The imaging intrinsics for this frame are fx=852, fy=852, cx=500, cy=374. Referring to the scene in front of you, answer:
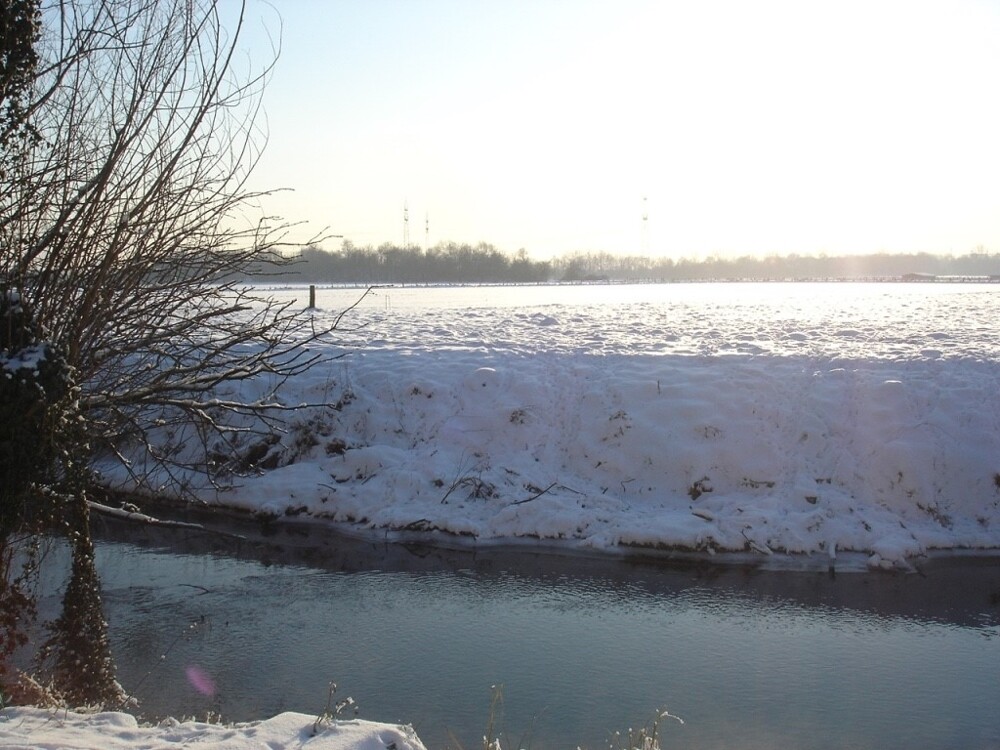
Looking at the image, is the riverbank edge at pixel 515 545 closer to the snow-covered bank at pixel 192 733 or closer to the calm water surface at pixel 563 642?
the calm water surface at pixel 563 642

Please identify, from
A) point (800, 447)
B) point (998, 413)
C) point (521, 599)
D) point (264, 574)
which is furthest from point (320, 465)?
point (998, 413)

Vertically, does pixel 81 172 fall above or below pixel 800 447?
above

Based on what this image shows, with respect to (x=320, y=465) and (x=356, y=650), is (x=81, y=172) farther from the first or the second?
(x=320, y=465)

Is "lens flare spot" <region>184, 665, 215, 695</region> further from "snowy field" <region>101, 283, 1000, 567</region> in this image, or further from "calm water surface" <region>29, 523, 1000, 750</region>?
"snowy field" <region>101, 283, 1000, 567</region>

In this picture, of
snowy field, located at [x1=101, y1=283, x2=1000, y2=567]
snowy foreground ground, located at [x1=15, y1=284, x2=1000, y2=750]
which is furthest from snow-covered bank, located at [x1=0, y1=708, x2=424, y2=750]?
snowy field, located at [x1=101, y1=283, x2=1000, y2=567]

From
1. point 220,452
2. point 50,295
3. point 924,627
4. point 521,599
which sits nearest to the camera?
point 50,295

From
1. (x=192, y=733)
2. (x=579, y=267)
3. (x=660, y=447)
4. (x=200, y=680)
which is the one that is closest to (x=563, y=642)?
(x=200, y=680)

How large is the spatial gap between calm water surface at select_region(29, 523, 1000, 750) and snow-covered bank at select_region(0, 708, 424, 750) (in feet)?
5.27

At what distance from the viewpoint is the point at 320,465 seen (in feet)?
53.1

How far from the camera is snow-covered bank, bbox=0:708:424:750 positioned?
16.6 feet

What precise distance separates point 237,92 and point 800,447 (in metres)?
12.3

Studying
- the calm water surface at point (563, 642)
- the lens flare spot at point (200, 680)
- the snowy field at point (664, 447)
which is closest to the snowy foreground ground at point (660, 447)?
the snowy field at point (664, 447)

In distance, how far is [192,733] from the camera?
5633 millimetres

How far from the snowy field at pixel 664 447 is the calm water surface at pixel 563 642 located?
100 centimetres
